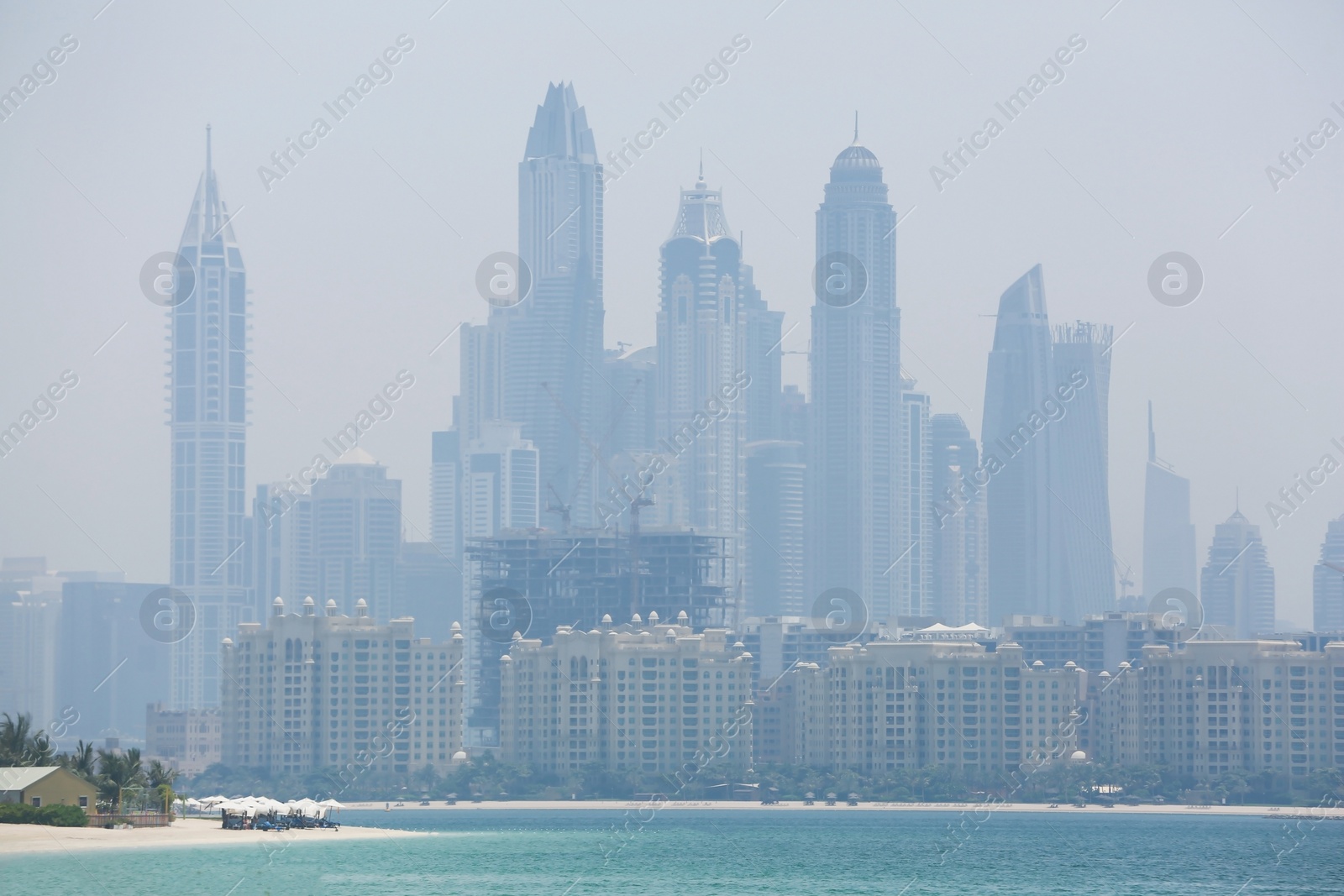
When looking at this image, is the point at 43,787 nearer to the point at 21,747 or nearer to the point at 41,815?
the point at 41,815

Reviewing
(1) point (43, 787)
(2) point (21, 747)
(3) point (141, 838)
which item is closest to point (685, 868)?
(3) point (141, 838)

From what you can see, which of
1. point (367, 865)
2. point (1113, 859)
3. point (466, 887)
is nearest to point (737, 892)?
point (466, 887)

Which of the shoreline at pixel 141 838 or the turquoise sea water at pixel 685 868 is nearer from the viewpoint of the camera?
the turquoise sea water at pixel 685 868

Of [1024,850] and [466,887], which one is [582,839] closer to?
[1024,850]

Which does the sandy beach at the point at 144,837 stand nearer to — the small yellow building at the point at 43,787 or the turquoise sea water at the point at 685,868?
the turquoise sea water at the point at 685,868

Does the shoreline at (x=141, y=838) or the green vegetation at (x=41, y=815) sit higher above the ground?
the green vegetation at (x=41, y=815)

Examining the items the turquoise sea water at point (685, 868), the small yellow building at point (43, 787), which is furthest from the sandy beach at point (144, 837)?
the small yellow building at point (43, 787)

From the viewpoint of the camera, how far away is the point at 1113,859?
16100cm

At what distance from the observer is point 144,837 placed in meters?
132

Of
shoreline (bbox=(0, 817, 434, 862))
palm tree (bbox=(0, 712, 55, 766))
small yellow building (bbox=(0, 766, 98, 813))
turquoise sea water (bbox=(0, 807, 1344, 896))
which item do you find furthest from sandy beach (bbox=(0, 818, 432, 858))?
palm tree (bbox=(0, 712, 55, 766))

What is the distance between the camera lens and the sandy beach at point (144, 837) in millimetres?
120750

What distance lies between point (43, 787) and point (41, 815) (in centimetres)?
294

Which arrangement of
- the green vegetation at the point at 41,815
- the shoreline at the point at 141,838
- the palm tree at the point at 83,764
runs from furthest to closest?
the palm tree at the point at 83,764, the green vegetation at the point at 41,815, the shoreline at the point at 141,838

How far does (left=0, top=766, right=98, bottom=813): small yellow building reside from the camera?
12562 centimetres
